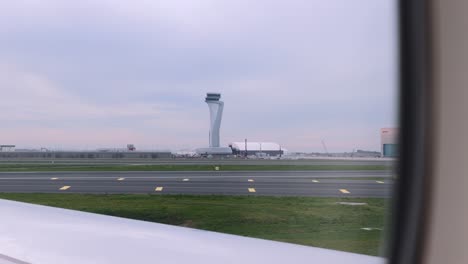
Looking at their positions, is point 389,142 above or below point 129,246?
above

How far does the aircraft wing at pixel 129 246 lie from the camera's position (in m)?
2.07

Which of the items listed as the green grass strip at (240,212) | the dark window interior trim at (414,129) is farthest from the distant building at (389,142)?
the green grass strip at (240,212)

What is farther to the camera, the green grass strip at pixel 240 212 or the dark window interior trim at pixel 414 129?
the green grass strip at pixel 240 212

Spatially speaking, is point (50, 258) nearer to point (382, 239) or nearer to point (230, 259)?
point (230, 259)

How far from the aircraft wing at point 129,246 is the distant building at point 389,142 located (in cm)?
37

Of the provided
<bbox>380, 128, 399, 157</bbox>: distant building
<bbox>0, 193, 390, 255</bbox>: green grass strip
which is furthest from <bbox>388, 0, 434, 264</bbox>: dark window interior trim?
<bbox>0, 193, 390, 255</bbox>: green grass strip

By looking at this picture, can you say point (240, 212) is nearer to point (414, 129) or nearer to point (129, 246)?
point (129, 246)

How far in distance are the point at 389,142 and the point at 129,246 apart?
1213 mm

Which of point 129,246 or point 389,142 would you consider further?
point 129,246

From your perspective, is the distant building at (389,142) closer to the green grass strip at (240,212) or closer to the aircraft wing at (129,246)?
the aircraft wing at (129,246)

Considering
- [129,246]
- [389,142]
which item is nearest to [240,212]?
[129,246]

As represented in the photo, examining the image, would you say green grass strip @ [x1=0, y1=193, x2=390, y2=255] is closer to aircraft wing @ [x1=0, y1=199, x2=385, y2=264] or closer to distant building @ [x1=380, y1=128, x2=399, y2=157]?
aircraft wing @ [x1=0, y1=199, x2=385, y2=264]

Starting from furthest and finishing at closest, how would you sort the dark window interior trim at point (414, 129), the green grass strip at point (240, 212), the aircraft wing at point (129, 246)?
the green grass strip at point (240, 212)
the aircraft wing at point (129, 246)
the dark window interior trim at point (414, 129)

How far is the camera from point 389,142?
1.68 metres
